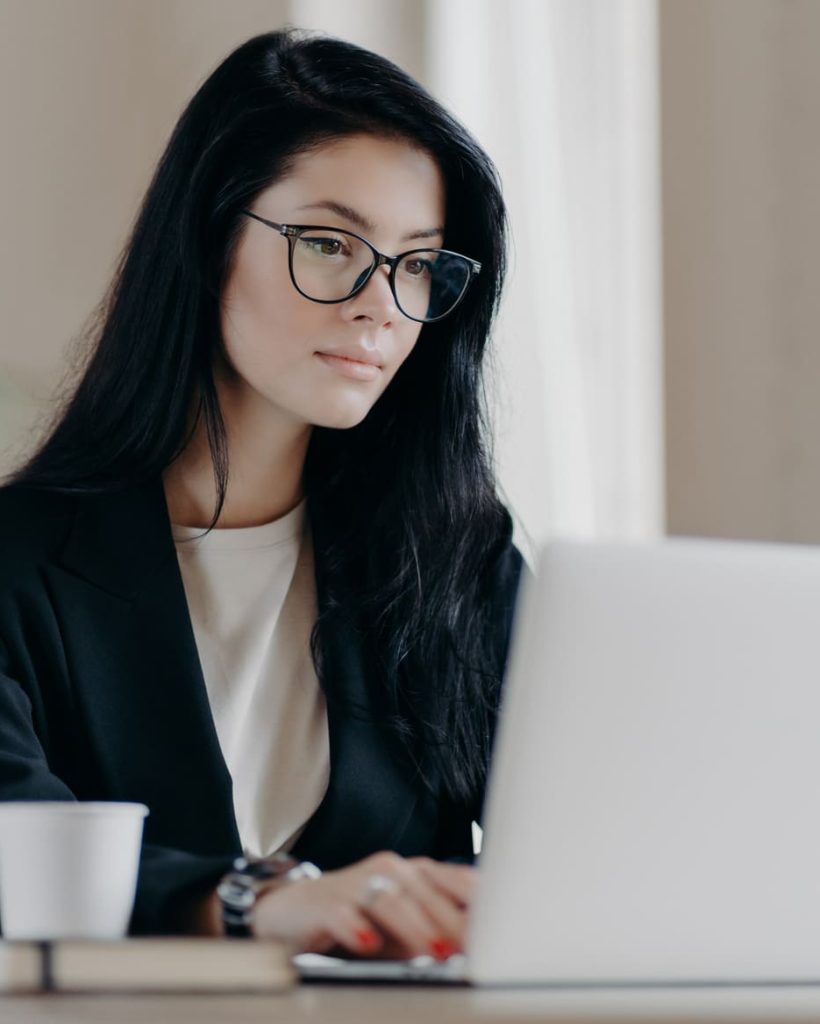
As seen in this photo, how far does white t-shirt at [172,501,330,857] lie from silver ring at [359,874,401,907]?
65 cm

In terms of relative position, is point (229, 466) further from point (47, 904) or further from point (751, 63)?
point (751, 63)

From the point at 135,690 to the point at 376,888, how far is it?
68 centimetres

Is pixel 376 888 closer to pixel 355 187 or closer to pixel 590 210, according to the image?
pixel 355 187

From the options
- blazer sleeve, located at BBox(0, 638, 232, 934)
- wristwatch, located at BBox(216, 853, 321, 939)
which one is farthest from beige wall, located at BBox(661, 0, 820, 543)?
wristwatch, located at BBox(216, 853, 321, 939)

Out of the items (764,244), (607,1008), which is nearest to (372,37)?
(764,244)

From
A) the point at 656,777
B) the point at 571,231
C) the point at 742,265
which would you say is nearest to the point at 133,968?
the point at 656,777

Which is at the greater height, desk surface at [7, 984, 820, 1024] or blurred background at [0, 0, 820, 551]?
blurred background at [0, 0, 820, 551]

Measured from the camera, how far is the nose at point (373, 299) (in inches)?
59.5

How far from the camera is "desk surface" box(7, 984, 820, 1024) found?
624 millimetres

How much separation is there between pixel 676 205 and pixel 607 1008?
75.7 inches

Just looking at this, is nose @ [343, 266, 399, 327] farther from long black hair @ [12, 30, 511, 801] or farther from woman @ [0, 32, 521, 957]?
long black hair @ [12, 30, 511, 801]

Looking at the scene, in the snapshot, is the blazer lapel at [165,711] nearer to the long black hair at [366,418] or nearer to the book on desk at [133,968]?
the long black hair at [366,418]

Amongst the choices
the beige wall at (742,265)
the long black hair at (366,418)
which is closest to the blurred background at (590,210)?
the beige wall at (742,265)

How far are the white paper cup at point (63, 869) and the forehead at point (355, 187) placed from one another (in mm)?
801
